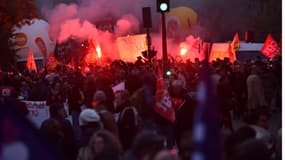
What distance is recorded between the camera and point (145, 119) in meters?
9.30

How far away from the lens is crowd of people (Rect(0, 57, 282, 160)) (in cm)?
554

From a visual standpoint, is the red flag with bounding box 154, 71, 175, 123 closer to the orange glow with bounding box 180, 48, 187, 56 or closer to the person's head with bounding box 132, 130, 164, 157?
the person's head with bounding box 132, 130, 164, 157

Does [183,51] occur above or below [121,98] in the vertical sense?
below

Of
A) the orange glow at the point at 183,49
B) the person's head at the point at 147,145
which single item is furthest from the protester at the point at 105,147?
the orange glow at the point at 183,49

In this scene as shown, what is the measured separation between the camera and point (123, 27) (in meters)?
45.2

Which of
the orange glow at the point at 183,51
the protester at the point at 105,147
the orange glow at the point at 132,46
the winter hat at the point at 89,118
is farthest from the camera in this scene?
the orange glow at the point at 183,51

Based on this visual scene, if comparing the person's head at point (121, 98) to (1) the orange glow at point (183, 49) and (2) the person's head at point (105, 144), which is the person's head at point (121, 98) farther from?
(1) the orange glow at point (183, 49)

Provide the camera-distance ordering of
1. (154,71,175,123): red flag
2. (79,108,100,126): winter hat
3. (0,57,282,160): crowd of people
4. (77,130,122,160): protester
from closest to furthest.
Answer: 1. (0,57,282,160): crowd of people
2. (77,130,122,160): protester
3. (79,108,100,126): winter hat
4. (154,71,175,123): red flag

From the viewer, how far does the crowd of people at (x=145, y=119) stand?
18.2ft

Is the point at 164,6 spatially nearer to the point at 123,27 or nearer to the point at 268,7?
the point at 123,27

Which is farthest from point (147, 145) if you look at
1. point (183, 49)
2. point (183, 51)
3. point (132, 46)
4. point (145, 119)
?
point (183, 49)

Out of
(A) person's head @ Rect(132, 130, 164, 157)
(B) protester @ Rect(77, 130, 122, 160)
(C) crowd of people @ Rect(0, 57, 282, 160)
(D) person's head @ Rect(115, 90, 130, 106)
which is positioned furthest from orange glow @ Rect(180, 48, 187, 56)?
→ (A) person's head @ Rect(132, 130, 164, 157)

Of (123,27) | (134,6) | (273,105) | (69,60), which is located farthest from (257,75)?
(134,6)

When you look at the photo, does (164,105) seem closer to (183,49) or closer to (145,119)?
(145,119)
